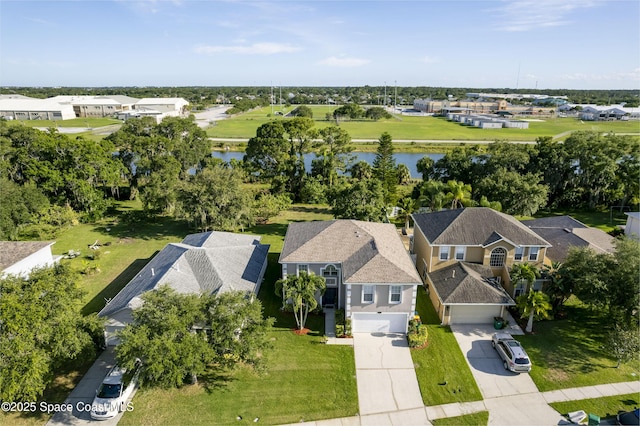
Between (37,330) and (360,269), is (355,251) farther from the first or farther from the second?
(37,330)

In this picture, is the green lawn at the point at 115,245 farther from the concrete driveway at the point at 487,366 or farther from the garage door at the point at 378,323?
the concrete driveway at the point at 487,366

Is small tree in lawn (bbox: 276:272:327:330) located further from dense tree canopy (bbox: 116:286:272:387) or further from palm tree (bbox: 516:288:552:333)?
palm tree (bbox: 516:288:552:333)

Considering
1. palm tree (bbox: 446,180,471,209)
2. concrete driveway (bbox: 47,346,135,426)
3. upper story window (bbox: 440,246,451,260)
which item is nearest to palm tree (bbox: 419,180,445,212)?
palm tree (bbox: 446,180,471,209)

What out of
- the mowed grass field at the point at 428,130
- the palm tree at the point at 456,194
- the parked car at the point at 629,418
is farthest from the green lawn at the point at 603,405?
the mowed grass field at the point at 428,130

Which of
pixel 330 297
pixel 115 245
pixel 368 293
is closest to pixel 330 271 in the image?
pixel 330 297

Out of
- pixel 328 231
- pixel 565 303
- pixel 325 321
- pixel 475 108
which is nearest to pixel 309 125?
pixel 328 231
